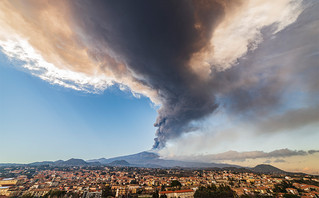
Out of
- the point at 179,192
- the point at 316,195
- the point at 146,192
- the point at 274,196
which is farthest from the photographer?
the point at 146,192

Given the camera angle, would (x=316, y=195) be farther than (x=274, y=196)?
Yes

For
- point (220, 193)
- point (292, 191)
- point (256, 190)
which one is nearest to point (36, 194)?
point (220, 193)

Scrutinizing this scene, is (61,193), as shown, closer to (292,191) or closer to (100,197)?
(100,197)

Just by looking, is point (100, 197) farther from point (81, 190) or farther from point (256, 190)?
point (256, 190)

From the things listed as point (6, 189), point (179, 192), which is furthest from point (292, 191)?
point (6, 189)

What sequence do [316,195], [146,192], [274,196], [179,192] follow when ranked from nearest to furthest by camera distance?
[274,196] < [316,195] < [179,192] < [146,192]

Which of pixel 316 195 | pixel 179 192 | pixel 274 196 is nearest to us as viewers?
pixel 274 196

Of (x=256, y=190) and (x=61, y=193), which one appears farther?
(x=256, y=190)
